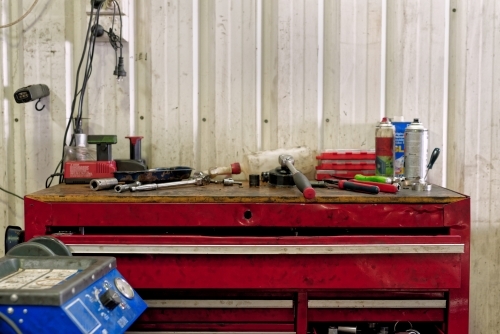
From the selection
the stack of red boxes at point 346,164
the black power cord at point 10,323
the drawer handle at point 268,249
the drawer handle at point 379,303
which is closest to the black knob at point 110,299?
the black power cord at point 10,323

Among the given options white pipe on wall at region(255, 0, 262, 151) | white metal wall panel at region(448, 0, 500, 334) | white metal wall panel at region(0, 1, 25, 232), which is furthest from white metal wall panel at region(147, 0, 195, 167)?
white metal wall panel at region(448, 0, 500, 334)

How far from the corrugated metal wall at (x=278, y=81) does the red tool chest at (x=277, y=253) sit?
55 centimetres

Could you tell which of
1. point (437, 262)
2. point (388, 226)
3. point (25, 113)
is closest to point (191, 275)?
point (388, 226)

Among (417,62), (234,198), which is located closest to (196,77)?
(234,198)

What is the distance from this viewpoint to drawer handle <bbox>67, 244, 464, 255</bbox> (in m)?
1.23

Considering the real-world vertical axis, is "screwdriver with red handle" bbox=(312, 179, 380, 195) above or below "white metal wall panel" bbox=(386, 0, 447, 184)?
below

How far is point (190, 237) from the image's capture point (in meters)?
1.25

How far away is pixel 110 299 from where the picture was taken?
3.00ft

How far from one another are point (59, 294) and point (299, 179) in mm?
764

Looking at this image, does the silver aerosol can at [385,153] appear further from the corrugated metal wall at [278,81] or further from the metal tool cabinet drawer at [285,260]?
the metal tool cabinet drawer at [285,260]

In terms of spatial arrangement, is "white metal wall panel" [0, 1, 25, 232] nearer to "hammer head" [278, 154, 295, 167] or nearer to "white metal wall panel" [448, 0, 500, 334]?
"hammer head" [278, 154, 295, 167]

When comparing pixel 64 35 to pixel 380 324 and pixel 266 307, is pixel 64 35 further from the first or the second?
pixel 380 324

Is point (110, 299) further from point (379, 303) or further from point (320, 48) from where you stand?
point (320, 48)

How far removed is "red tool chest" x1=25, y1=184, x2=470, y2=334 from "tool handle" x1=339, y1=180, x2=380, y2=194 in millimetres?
25
